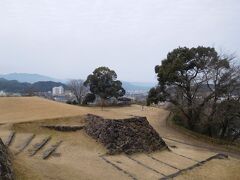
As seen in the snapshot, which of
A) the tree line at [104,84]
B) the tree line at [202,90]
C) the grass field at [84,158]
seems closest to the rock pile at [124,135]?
the grass field at [84,158]

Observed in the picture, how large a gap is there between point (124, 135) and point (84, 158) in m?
3.12

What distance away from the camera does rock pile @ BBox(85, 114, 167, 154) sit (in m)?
15.8

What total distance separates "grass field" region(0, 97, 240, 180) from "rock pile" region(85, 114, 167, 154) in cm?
40

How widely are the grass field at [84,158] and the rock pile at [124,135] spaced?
398mm

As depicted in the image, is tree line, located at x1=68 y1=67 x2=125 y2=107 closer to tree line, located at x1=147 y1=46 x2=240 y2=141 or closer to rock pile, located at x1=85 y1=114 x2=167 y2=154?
tree line, located at x1=147 y1=46 x2=240 y2=141

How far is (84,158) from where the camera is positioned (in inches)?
544

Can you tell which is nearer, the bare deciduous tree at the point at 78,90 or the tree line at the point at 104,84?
the tree line at the point at 104,84

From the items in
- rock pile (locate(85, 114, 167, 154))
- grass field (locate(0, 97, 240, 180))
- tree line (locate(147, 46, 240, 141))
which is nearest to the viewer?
grass field (locate(0, 97, 240, 180))

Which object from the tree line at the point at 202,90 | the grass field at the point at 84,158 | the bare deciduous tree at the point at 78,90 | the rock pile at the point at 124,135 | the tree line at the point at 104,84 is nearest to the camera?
the grass field at the point at 84,158

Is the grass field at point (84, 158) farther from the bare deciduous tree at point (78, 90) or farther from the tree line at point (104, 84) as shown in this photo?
the bare deciduous tree at point (78, 90)

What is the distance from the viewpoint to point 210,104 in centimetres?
2302

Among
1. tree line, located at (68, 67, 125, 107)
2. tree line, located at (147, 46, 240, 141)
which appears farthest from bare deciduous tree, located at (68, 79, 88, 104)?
tree line, located at (147, 46, 240, 141)

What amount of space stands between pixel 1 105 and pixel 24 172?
47.2ft

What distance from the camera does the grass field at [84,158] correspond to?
11.3 m
